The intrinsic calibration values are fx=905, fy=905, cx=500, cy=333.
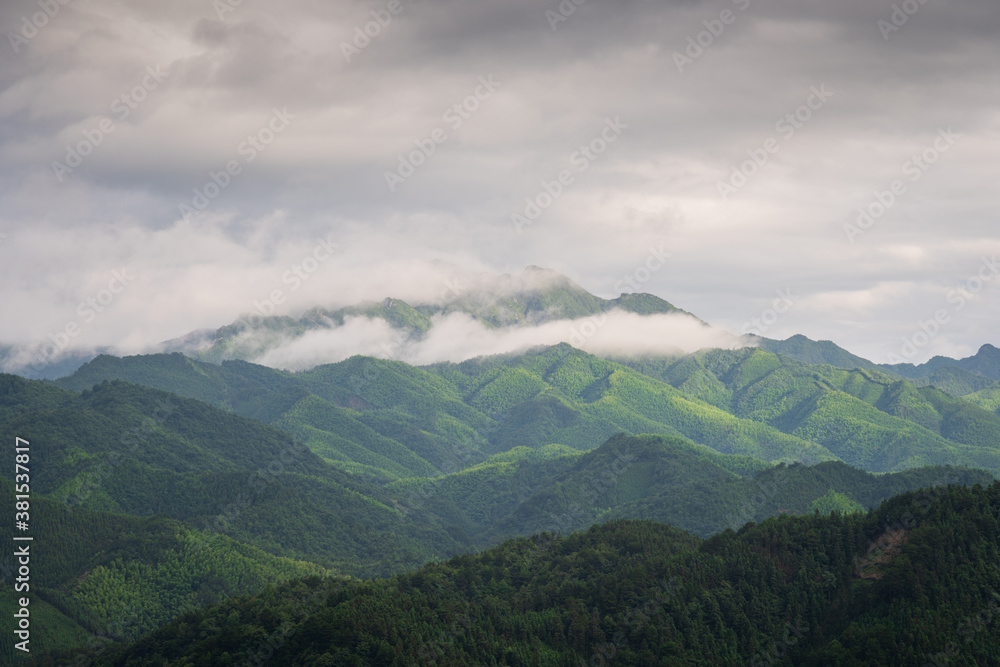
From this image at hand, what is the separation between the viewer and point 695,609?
411 ft

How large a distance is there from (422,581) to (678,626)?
1573 inches

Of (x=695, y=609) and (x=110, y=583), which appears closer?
(x=695, y=609)

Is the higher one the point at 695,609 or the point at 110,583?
the point at 695,609

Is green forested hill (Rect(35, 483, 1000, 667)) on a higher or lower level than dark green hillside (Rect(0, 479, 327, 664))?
higher

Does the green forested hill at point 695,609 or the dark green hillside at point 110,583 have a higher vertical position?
the green forested hill at point 695,609

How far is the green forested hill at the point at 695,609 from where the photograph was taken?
109750 mm

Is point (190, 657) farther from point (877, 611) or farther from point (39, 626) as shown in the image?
point (877, 611)

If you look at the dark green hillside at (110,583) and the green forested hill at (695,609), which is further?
the dark green hillside at (110,583)

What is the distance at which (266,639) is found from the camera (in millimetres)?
113062

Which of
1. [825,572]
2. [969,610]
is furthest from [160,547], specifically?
[969,610]

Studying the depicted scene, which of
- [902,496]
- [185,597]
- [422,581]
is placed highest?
[902,496]

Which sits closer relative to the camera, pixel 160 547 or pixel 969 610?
pixel 969 610

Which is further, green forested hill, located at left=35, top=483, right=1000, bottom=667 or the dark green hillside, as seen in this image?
the dark green hillside

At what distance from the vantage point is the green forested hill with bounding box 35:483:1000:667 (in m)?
110
